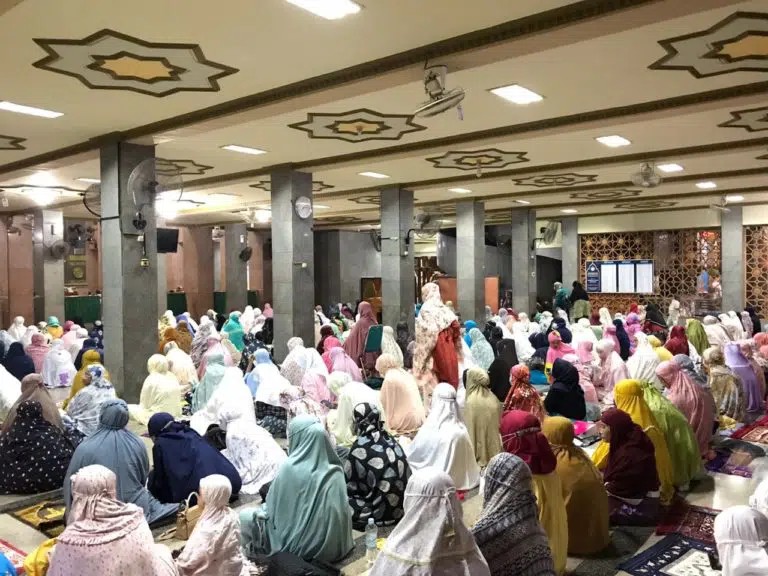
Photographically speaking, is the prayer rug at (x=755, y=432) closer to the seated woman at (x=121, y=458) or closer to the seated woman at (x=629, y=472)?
the seated woman at (x=629, y=472)

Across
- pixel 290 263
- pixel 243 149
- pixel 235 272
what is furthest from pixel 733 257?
pixel 235 272

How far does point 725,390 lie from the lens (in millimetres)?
6355

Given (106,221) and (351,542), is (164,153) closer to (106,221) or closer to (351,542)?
(106,221)

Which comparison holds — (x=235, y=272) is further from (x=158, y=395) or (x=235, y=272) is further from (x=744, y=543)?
(x=744, y=543)

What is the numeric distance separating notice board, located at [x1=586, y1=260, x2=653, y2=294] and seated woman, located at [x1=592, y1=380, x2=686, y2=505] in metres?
13.7

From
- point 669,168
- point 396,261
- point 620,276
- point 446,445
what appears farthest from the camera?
point 620,276

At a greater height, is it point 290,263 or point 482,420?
point 290,263

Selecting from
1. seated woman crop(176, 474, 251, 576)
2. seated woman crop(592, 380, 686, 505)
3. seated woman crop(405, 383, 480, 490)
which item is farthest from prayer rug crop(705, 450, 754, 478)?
seated woman crop(176, 474, 251, 576)

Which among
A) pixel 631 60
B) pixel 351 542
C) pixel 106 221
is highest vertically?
pixel 631 60

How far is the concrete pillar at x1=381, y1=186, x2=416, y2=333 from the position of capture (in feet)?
39.1

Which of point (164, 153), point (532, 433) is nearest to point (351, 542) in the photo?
point (532, 433)

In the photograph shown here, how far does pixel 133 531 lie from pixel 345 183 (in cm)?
980

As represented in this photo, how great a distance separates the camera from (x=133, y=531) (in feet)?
8.23

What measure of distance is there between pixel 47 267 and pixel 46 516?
465 inches
